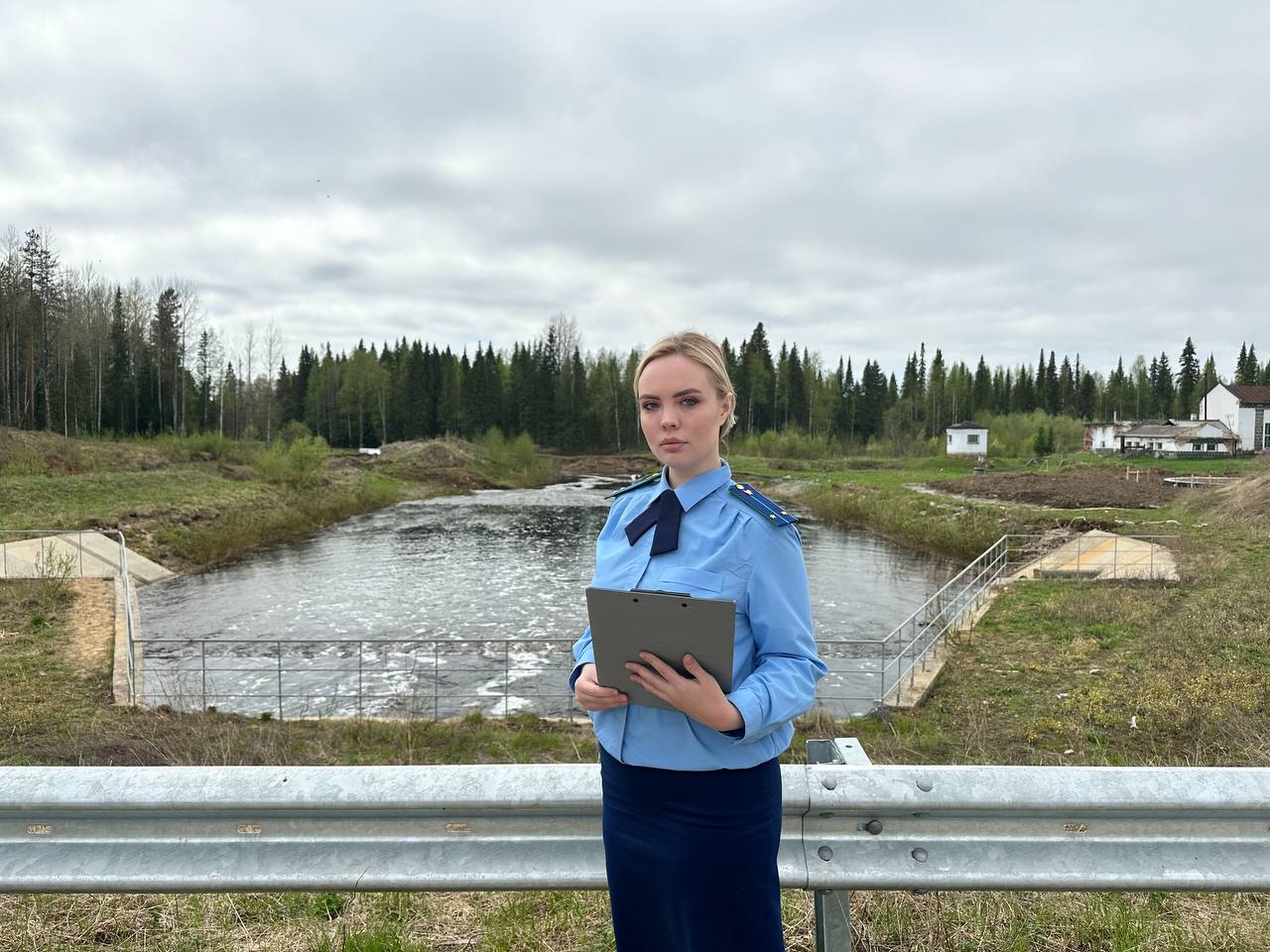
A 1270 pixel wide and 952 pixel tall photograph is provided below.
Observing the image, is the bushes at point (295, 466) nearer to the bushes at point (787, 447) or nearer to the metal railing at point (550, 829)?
the bushes at point (787, 447)

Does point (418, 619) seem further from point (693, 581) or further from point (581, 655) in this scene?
point (693, 581)

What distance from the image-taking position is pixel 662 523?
6.77ft

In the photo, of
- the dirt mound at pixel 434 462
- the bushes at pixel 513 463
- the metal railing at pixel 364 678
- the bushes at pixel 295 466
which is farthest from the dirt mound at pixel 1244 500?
the bushes at pixel 513 463

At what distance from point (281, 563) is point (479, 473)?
41130 millimetres

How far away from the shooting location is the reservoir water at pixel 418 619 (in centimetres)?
1407

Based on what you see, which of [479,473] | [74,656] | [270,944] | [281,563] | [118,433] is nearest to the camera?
[270,944]

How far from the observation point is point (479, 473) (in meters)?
70.3

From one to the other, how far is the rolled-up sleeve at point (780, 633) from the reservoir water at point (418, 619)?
357 inches

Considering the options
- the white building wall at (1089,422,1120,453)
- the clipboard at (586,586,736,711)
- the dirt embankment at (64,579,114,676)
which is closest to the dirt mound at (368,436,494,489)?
the dirt embankment at (64,579,114,676)

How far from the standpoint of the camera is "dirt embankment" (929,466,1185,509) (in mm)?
37969

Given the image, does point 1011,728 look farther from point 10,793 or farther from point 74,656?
point 74,656

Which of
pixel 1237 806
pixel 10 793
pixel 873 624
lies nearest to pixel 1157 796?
pixel 1237 806

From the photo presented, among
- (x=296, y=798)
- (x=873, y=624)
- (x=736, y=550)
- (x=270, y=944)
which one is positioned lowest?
(x=873, y=624)

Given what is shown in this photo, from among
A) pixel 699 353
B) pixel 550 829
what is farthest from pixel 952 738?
pixel 699 353
